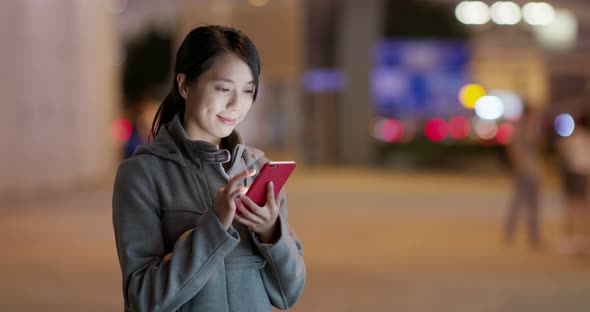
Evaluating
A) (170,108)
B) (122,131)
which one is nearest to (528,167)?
(170,108)

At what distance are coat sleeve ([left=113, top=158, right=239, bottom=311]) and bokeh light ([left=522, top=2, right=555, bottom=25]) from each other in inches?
852

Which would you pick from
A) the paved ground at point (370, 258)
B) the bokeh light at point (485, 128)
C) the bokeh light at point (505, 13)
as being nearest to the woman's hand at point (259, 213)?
the paved ground at point (370, 258)

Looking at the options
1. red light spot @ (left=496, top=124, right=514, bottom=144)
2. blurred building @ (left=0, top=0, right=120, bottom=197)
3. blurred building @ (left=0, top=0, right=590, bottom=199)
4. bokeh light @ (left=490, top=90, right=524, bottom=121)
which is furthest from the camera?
bokeh light @ (left=490, top=90, right=524, bottom=121)

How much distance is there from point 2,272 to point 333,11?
65.8 feet

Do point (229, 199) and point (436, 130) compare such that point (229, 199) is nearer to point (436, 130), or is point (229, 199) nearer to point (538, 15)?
point (538, 15)

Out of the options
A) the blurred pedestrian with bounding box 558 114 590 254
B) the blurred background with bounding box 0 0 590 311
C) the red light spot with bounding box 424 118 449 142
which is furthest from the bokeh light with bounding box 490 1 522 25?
the blurred pedestrian with bounding box 558 114 590 254

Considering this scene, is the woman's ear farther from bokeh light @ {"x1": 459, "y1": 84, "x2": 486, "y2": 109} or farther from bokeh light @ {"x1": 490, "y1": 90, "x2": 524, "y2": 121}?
bokeh light @ {"x1": 459, "y1": 84, "x2": 486, "y2": 109}

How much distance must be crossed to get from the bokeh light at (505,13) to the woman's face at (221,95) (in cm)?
2100

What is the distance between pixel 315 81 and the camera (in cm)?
2817

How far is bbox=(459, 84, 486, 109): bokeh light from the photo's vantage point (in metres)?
27.9

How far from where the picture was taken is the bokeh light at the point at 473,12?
24.1 metres

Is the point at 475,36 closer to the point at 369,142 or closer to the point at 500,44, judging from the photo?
the point at 500,44

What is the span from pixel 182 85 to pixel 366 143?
2439cm

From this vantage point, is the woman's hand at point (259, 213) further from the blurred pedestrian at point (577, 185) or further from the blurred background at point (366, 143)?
the blurred pedestrian at point (577, 185)
